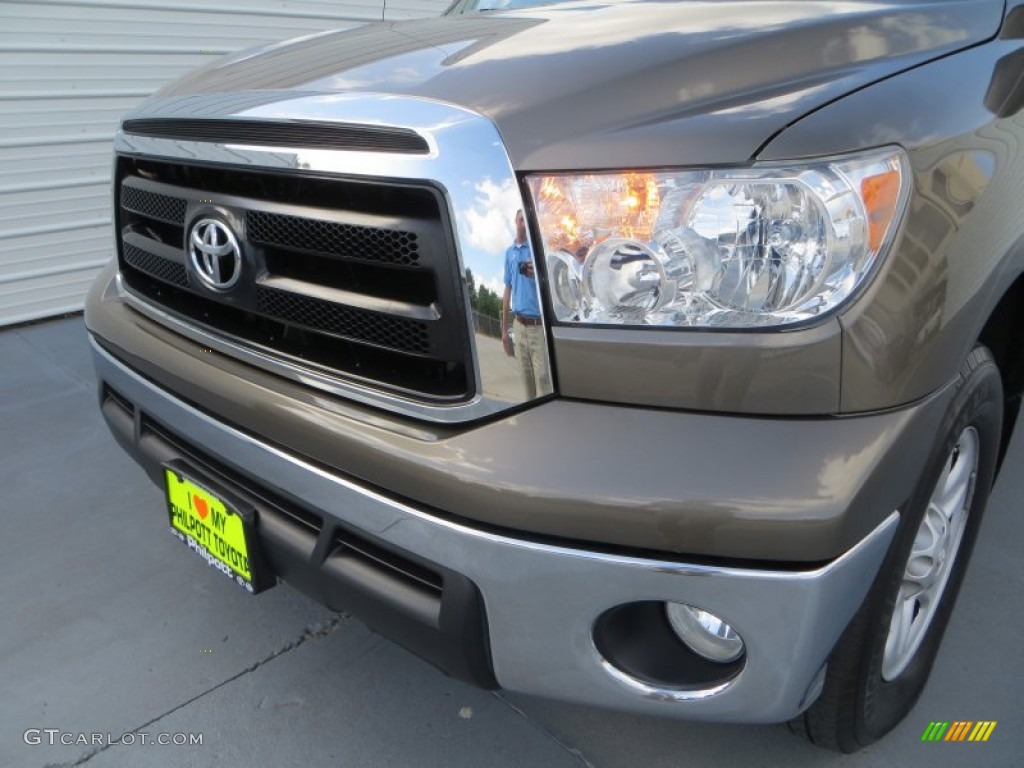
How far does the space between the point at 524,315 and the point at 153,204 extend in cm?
111

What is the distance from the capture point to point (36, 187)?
4781mm

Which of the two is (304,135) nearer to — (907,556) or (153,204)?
(153,204)

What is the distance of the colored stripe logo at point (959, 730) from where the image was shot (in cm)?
190

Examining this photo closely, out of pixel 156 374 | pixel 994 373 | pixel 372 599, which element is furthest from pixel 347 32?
pixel 994 373

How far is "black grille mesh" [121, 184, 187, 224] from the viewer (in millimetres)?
1857

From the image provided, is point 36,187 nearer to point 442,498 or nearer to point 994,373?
point 442,498

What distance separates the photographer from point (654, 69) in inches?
54.7

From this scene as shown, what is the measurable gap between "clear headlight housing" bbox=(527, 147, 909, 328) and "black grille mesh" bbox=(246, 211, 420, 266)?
250 mm

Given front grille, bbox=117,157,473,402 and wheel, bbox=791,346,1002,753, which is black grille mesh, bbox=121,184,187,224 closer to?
front grille, bbox=117,157,473,402

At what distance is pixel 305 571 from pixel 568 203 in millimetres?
870

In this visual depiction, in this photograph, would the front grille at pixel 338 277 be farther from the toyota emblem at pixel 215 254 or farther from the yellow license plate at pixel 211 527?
the yellow license plate at pixel 211 527

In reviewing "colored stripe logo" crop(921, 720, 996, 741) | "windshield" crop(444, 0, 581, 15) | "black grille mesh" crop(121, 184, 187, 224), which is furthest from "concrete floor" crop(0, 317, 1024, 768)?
"windshield" crop(444, 0, 581, 15)

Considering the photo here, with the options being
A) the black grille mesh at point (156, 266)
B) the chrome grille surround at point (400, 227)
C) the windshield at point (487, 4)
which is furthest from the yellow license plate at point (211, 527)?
the windshield at point (487, 4)

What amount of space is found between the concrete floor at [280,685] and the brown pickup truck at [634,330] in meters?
0.46
